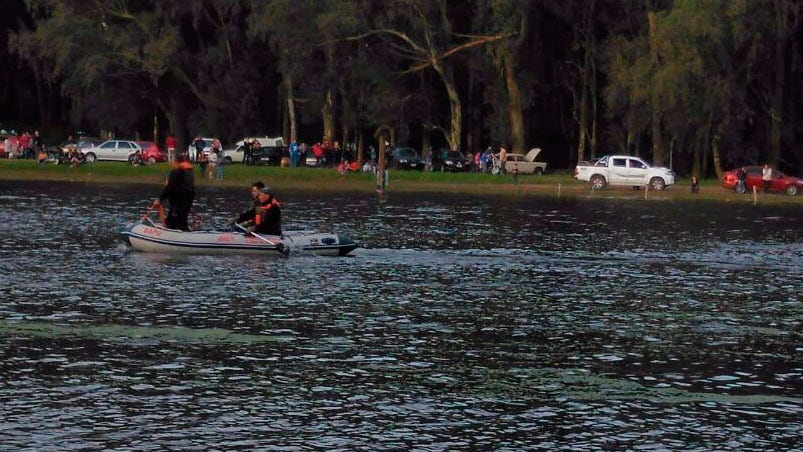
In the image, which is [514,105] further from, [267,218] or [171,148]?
[267,218]

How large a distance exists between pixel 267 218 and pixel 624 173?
44.9m

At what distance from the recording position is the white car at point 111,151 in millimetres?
96375

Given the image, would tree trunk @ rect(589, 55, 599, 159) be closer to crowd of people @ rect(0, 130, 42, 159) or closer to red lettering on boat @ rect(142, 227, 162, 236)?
crowd of people @ rect(0, 130, 42, 159)

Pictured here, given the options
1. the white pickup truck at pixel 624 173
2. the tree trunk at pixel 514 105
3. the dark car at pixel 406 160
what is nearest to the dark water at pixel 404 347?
the white pickup truck at pixel 624 173

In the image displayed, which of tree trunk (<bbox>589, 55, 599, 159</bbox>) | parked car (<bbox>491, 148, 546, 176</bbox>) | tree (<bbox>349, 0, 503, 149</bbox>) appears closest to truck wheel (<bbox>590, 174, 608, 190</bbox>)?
parked car (<bbox>491, 148, 546, 176</bbox>)

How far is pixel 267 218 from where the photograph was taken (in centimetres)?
3794

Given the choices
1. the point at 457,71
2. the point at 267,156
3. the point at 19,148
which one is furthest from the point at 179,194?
the point at 19,148

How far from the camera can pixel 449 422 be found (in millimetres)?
18062

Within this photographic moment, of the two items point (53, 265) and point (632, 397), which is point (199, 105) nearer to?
point (53, 265)

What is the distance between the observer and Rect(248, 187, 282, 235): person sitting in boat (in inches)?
1485

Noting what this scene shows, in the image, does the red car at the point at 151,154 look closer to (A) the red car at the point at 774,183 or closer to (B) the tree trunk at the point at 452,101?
(B) the tree trunk at the point at 452,101

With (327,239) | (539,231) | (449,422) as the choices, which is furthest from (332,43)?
(449,422)

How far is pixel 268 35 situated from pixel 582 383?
7280 cm

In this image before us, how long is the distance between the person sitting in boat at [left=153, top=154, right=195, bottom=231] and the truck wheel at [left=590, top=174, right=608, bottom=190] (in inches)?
1725
